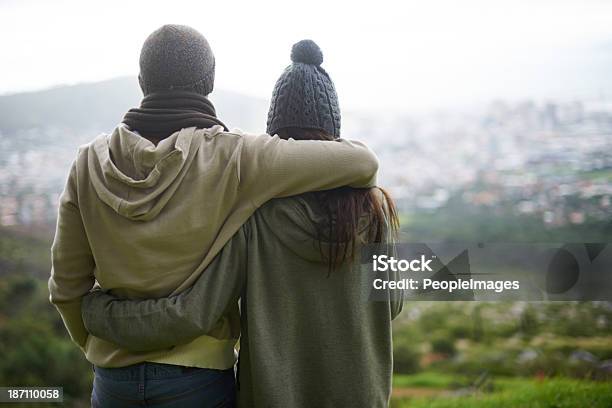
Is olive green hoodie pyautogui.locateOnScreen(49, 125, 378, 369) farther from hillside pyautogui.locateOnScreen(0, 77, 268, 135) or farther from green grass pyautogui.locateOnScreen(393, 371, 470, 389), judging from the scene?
green grass pyautogui.locateOnScreen(393, 371, 470, 389)

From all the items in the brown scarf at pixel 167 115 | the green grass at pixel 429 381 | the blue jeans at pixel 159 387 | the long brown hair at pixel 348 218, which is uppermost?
the brown scarf at pixel 167 115

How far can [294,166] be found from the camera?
1.30 m

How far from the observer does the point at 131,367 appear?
1371mm

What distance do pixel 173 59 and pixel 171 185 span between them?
0.96 ft

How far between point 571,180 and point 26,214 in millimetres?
3144

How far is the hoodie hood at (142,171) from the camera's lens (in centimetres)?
128

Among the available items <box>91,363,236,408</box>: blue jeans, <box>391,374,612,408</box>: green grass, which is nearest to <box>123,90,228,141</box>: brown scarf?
<box>91,363,236,408</box>: blue jeans

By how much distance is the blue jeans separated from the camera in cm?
134

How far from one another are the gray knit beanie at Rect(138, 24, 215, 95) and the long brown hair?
27 centimetres

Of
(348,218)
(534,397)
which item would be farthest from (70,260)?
A: (534,397)

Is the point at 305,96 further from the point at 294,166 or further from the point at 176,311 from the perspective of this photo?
the point at 176,311

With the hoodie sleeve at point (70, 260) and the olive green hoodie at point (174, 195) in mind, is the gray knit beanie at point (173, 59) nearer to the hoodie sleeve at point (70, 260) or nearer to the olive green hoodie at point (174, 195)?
the olive green hoodie at point (174, 195)

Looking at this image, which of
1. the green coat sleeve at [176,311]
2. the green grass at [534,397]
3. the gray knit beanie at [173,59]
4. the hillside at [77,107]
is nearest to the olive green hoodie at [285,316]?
the green coat sleeve at [176,311]

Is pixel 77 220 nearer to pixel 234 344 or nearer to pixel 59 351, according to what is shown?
pixel 234 344
